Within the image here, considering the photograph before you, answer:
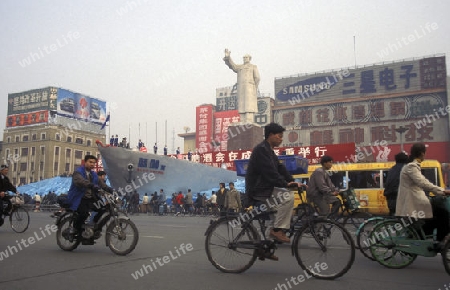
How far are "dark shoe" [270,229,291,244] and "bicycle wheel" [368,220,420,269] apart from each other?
56.2 inches

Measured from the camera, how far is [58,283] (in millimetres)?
3914

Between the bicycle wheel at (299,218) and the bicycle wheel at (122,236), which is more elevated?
the bicycle wheel at (299,218)

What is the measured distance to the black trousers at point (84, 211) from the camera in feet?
19.8

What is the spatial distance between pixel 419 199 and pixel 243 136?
106 ft

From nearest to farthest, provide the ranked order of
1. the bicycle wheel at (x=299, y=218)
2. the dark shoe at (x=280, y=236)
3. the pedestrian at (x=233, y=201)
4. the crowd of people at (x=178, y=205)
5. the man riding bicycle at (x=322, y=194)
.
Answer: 1. the dark shoe at (x=280, y=236)
2. the bicycle wheel at (x=299, y=218)
3. the man riding bicycle at (x=322, y=194)
4. the pedestrian at (x=233, y=201)
5. the crowd of people at (x=178, y=205)

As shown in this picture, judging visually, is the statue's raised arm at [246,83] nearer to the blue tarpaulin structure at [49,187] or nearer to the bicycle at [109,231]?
the blue tarpaulin structure at [49,187]

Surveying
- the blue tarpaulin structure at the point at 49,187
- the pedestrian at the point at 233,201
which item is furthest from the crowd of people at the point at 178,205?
the blue tarpaulin structure at the point at 49,187

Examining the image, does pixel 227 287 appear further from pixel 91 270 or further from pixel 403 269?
pixel 403 269

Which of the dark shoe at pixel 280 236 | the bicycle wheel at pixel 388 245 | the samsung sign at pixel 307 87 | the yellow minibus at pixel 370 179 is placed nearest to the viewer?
the dark shoe at pixel 280 236

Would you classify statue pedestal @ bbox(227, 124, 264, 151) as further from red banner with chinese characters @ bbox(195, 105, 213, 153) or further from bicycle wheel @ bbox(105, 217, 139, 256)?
red banner with chinese characters @ bbox(195, 105, 213, 153)

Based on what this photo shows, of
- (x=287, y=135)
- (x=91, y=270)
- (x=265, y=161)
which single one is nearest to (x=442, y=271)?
(x=265, y=161)

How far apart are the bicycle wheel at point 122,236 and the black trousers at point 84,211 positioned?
35 cm

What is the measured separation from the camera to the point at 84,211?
19.8 feet

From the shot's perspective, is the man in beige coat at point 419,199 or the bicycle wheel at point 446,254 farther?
the man in beige coat at point 419,199
